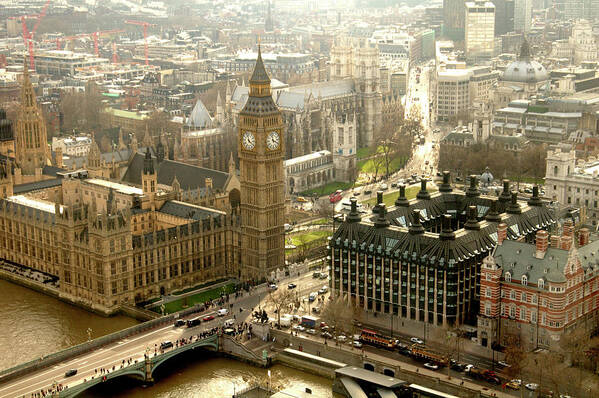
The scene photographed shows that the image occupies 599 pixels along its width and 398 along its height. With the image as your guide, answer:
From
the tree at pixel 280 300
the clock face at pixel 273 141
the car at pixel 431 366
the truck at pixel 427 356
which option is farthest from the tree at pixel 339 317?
the clock face at pixel 273 141

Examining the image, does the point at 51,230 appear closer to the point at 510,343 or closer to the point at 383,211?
the point at 383,211

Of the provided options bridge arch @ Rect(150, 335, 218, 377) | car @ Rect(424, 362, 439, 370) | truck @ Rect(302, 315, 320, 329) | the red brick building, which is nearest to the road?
bridge arch @ Rect(150, 335, 218, 377)

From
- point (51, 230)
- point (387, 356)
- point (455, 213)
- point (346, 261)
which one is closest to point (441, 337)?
point (387, 356)

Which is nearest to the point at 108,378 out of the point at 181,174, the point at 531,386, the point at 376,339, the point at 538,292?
the point at 376,339

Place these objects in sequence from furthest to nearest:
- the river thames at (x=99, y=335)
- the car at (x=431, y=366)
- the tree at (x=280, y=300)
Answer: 1. the tree at (x=280, y=300)
2. the river thames at (x=99, y=335)
3. the car at (x=431, y=366)

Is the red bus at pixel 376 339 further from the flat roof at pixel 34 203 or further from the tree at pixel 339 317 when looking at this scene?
the flat roof at pixel 34 203

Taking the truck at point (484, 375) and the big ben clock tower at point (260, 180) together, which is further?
the big ben clock tower at point (260, 180)
